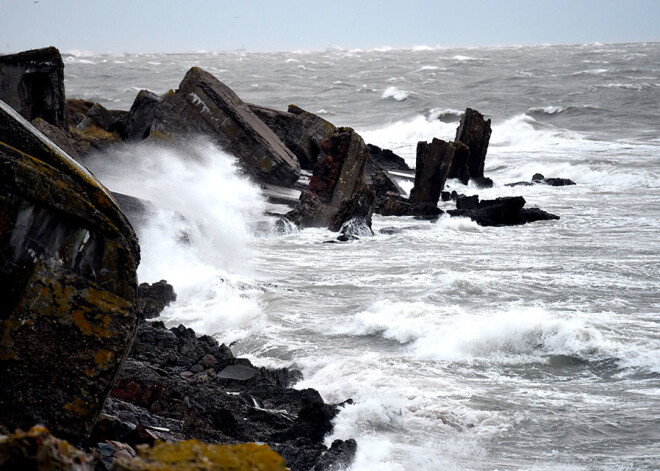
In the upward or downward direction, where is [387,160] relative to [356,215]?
upward

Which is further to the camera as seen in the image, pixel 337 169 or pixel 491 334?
pixel 337 169

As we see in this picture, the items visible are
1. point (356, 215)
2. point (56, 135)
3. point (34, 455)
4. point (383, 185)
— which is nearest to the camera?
point (34, 455)

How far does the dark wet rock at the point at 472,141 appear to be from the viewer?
76.5ft

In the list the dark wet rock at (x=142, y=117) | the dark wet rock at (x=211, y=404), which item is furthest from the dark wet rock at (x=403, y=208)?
the dark wet rock at (x=211, y=404)

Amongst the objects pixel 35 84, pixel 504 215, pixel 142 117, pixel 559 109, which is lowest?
pixel 504 215

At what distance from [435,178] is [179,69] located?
6832 centimetres

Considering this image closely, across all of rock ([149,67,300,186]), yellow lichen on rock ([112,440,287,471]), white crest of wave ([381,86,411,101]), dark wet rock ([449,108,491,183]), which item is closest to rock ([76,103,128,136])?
rock ([149,67,300,186])

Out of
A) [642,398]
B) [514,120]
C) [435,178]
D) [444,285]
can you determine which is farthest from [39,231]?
[514,120]

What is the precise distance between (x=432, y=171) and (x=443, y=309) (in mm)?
9229

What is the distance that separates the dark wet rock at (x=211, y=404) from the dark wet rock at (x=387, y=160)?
16547mm

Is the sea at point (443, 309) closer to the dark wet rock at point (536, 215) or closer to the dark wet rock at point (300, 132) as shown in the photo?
the dark wet rock at point (536, 215)

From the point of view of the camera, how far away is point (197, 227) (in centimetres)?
1402

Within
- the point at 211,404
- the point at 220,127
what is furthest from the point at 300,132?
the point at 211,404

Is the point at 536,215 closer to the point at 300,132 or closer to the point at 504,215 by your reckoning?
the point at 504,215
